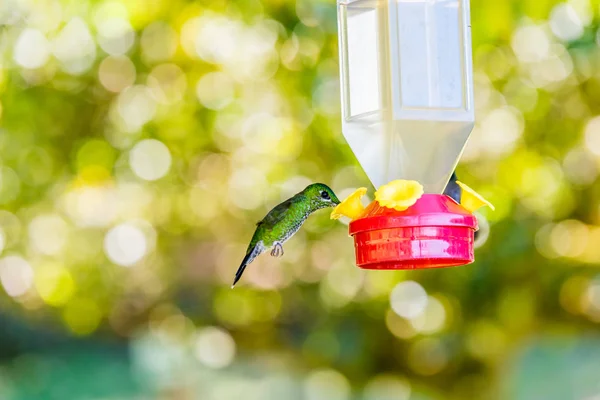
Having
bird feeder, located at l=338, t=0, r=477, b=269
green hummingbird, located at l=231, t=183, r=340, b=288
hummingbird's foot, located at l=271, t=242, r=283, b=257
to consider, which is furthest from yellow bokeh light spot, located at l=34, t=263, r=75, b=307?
bird feeder, located at l=338, t=0, r=477, b=269

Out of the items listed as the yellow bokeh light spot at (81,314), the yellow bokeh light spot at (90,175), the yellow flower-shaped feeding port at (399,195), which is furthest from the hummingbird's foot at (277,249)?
the yellow bokeh light spot at (81,314)

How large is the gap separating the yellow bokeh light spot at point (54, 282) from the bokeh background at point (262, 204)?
1 centimetres

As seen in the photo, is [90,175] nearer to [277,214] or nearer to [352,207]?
[277,214]

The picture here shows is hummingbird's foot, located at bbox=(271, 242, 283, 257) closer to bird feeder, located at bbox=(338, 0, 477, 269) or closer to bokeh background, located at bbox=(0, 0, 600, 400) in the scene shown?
bird feeder, located at bbox=(338, 0, 477, 269)

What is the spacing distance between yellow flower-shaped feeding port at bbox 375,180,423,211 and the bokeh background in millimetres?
2913

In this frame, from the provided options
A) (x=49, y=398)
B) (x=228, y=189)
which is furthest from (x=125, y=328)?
(x=228, y=189)

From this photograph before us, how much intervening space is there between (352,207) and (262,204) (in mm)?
3397

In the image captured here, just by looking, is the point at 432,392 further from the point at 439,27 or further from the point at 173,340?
the point at 439,27

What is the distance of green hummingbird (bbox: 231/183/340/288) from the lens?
261 centimetres

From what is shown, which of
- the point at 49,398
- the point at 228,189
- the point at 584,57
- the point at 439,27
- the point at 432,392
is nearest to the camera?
the point at 439,27

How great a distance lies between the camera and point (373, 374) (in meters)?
6.07

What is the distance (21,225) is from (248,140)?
1.55 meters

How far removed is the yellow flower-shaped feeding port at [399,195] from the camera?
202cm

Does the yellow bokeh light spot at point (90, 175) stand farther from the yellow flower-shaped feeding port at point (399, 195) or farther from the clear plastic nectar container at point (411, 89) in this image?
the yellow flower-shaped feeding port at point (399, 195)
